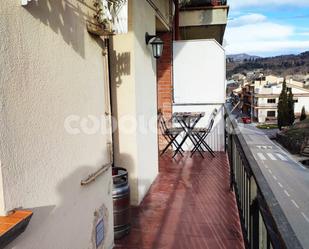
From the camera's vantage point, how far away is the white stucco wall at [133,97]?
3.61 m

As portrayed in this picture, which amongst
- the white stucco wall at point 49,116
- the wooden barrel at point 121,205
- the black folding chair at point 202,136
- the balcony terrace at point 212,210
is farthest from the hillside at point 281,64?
the white stucco wall at point 49,116

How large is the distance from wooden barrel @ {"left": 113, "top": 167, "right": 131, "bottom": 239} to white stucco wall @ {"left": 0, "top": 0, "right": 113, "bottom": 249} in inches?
19.0

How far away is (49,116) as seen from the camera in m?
1.79

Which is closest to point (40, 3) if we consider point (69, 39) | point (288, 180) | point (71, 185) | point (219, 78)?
point (69, 39)

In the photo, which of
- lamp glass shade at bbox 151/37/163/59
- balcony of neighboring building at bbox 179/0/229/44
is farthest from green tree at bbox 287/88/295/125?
lamp glass shade at bbox 151/37/163/59

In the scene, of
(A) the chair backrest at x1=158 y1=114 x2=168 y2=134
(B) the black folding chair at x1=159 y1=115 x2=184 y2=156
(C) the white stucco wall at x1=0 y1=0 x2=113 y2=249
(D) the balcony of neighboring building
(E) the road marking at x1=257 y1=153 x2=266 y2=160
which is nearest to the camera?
(C) the white stucco wall at x1=0 y1=0 x2=113 y2=249

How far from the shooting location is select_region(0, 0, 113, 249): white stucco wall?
144 cm

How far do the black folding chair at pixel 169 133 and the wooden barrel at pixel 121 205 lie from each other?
3.36 m

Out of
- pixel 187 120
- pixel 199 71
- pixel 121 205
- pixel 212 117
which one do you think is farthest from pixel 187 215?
pixel 199 71

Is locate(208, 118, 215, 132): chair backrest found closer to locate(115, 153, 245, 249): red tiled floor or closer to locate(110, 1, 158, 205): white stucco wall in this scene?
locate(115, 153, 245, 249): red tiled floor

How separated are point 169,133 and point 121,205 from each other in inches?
138

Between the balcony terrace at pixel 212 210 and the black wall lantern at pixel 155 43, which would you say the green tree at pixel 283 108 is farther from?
the black wall lantern at pixel 155 43

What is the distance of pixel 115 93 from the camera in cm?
371

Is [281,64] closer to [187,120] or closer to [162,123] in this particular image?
[187,120]
